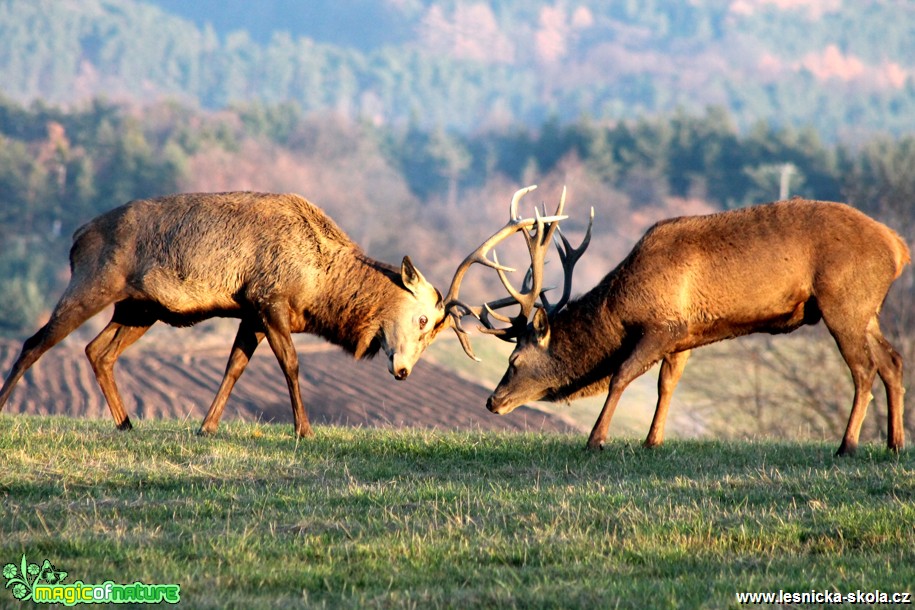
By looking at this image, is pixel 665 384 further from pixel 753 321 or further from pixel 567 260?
pixel 567 260

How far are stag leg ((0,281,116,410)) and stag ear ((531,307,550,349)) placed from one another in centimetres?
380

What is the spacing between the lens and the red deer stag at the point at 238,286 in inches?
Answer: 430

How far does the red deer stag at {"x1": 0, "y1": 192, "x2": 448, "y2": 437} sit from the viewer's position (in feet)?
35.8

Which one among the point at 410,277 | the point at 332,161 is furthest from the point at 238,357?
the point at 332,161

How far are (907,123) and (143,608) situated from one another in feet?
614

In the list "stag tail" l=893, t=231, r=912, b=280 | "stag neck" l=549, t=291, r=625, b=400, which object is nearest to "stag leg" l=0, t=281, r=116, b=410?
"stag neck" l=549, t=291, r=625, b=400

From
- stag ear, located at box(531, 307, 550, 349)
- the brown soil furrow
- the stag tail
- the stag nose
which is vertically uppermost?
the stag tail

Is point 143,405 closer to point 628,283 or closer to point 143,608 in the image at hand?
point 628,283

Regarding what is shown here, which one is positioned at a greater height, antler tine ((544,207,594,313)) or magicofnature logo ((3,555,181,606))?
antler tine ((544,207,594,313))

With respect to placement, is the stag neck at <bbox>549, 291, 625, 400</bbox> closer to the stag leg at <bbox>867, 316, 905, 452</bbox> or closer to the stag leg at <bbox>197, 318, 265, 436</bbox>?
the stag leg at <bbox>867, 316, 905, 452</bbox>

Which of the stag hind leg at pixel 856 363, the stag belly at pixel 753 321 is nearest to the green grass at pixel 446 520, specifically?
the stag hind leg at pixel 856 363

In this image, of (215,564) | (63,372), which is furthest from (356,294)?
(63,372)

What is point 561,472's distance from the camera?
31.4ft

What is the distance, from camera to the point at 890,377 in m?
10.3
